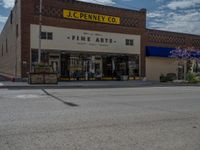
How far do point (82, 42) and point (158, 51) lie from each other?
10985 millimetres

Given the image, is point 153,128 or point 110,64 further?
point 110,64

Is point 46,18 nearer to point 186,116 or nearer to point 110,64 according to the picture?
point 110,64

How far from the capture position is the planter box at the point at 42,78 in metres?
26.0

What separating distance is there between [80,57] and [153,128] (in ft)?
85.9

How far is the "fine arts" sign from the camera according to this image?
32.0 metres

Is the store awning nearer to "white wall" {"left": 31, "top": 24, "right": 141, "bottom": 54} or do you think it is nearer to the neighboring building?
the neighboring building

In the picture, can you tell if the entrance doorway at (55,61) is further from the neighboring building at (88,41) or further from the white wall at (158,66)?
the white wall at (158,66)

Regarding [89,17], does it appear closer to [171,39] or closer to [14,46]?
[14,46]

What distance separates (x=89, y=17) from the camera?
33.4m

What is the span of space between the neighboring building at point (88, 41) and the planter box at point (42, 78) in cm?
407

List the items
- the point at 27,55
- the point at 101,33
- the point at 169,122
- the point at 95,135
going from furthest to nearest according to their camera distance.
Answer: the point at 101,33
the point at 27,55
the point at 169,122
the point at 95,135

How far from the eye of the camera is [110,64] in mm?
35812

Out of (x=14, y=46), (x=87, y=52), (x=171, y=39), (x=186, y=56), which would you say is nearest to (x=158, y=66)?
(x=186, y=56)

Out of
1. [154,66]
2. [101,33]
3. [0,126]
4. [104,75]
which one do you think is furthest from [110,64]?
[0,126]
